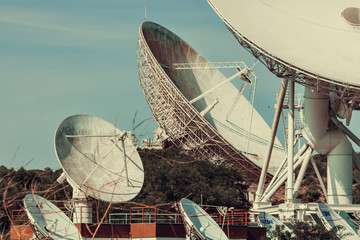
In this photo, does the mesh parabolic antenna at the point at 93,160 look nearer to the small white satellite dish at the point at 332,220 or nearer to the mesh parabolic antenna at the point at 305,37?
the mesh parabolic antenna at the point at 305,37

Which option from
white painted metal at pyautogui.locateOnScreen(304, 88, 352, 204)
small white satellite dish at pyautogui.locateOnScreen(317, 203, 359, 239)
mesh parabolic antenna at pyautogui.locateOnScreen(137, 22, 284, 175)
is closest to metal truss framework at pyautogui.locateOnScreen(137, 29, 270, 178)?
mesh parabolic antenna at pyautogui.locateOnScreen(137, 22, 284, 175)

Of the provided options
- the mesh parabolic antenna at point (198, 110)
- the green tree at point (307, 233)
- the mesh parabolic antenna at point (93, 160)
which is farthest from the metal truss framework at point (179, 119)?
the green tree at point (307, 233)

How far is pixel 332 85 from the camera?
32.9m

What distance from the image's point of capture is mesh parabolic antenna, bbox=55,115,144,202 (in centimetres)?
3175

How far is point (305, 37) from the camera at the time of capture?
32.7 m

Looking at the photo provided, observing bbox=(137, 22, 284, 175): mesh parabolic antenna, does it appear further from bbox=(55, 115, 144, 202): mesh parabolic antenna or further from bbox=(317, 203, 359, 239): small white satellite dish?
bbox=(317, 203, 359, 239): small white satellite dish

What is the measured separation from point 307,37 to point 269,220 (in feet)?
31.1

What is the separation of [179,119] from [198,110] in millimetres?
1749

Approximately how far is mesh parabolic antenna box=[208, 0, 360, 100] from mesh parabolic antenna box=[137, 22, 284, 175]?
→ 697 inches

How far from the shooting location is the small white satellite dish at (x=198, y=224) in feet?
76.8

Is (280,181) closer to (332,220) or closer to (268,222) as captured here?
(268,222)

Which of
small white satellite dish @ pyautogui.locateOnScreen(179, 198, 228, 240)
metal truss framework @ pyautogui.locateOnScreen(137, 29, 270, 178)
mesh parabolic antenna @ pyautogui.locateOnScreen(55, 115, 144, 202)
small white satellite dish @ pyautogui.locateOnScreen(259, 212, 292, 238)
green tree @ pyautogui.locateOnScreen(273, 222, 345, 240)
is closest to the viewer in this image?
small white satellite dish @ pyautogui.locateOnScreen(179, 198, 228, 240)

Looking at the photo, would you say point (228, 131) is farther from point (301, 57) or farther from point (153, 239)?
point (153, 239)

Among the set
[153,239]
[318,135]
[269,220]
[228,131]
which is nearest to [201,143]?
[228,131]
